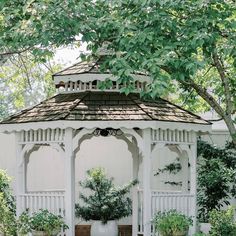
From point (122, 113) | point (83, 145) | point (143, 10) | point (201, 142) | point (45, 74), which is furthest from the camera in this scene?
point (45, 74)

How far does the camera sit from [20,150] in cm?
1123

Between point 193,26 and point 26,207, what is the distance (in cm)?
457

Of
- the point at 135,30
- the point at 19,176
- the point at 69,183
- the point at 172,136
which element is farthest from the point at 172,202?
the point at 135,30

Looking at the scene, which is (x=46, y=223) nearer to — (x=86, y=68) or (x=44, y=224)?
(x=44, y=224)

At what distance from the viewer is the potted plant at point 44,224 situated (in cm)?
1028

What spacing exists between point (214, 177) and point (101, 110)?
122 inches

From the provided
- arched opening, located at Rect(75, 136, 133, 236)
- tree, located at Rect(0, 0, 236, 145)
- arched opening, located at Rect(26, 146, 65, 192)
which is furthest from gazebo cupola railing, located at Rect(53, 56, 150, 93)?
arched opening, located at Rect(26, 146, 65, 192)

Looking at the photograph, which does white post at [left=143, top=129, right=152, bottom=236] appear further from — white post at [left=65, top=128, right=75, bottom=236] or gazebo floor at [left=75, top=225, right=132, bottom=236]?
gazebo floor at [left=75, top=225, right=132, bottom=236]

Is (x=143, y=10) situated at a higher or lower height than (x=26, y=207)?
higher

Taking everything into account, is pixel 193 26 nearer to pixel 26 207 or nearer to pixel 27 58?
pixel 26 207

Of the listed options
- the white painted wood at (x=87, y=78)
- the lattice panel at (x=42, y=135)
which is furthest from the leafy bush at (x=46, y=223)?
the white painted wood at (x=87, y=78)

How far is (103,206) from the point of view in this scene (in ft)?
39.4

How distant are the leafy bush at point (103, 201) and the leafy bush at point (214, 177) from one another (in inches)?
62.9

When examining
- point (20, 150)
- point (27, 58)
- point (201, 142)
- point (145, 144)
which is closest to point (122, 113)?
point (145, 144)
